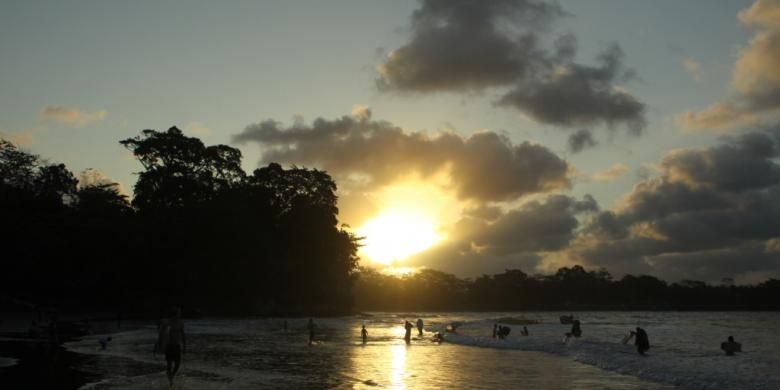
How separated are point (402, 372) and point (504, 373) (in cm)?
429

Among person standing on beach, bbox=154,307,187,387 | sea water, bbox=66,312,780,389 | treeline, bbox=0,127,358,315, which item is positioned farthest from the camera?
treeline, bbox=0,127,358,315

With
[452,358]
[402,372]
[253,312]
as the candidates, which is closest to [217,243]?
[253,312]

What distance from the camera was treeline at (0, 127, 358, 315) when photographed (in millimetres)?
72062

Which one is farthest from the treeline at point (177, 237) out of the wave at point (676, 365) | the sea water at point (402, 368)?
the wave at point (676, 365)

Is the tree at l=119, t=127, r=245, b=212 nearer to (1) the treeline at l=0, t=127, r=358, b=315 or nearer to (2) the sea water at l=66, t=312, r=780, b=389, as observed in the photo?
(1) the treeline at l=0, t=127, r=358, b=315

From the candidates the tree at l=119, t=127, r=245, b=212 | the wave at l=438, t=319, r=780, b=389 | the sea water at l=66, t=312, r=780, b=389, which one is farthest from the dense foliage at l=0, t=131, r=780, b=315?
the wave at l=438, t=319, r=780, b=389

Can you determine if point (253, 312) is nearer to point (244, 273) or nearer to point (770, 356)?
point (244, 273)

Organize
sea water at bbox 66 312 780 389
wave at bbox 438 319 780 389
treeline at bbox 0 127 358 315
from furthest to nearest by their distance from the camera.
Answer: treeline at bbox 0 127 358 315 → wave at bbox 438 319 780 389 → sea water at bbox 66 312 780 389

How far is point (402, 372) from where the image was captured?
24062 millimetres

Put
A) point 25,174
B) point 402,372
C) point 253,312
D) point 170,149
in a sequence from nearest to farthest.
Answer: point 402,372 < point 25,174 < point 170,149 < point 253,312

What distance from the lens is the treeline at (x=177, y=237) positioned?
72.1 m

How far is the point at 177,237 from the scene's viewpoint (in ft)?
266

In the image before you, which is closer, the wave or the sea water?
the sea water

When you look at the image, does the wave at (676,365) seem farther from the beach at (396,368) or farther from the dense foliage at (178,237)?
the dense foliage at (178,237)
